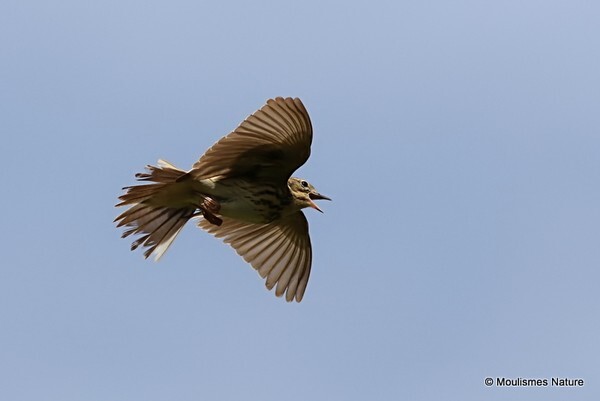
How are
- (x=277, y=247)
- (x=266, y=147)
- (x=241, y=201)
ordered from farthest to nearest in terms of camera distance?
(x=277, y=247) → (x=241, y=201) → (x=266, y=147)

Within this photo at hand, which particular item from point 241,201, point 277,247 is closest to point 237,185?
point 241,201

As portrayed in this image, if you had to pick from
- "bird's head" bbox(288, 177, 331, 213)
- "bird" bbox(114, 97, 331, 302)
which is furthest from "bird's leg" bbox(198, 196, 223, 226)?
"bird's head" bbox(288, 177, 331, 213)

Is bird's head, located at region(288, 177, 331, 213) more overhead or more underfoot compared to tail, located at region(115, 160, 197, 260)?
more overhead

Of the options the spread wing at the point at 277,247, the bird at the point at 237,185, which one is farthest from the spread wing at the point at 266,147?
the spread wing at the point at 277,247

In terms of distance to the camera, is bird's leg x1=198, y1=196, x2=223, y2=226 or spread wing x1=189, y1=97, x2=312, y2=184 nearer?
spread wing x1=189, y1=97, x2=312, y2=184

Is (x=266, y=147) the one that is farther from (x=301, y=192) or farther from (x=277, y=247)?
(x=277, y=247)

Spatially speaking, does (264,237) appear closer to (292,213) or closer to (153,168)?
(292,213)

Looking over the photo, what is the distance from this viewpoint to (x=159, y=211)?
608 inches

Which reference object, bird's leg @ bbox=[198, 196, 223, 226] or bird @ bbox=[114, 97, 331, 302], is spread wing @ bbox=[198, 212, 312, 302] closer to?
bird @ bbox=[114, 97, 331, 302]

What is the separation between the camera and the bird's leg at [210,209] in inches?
595

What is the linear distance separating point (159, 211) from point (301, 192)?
1.52 meters

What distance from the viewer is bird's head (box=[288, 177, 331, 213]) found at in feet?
51.8

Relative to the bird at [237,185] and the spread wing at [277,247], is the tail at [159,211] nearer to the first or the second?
the bird at [237,185]

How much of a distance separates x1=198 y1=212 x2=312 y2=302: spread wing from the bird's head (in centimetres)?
78
